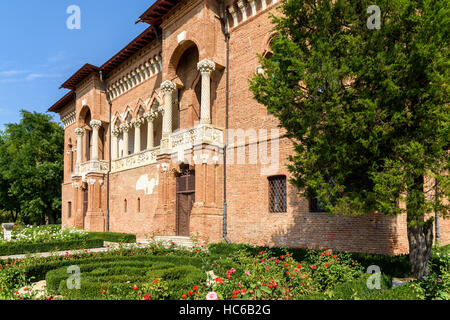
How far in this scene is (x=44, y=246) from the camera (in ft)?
49.1

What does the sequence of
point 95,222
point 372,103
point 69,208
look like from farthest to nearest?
1. point 69,208
2. point 95,222
3. point 372,103

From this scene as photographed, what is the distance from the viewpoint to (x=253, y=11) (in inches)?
537

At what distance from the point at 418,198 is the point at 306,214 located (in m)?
5.23

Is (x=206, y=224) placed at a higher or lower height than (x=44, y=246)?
higher

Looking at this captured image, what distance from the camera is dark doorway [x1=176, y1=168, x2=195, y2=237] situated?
15484 mm

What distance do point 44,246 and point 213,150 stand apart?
8.50m

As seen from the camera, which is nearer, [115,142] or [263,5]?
[263,5]

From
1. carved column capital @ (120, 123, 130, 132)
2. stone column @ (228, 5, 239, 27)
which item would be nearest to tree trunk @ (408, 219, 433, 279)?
stone column @ (228, 5, 239, 27)

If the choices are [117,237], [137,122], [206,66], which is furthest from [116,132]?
[206,66]

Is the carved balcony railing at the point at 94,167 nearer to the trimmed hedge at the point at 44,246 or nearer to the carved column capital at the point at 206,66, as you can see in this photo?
the trimmed hedge at the point at 44,246

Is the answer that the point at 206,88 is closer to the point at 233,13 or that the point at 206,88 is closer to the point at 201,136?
the point at 201,136

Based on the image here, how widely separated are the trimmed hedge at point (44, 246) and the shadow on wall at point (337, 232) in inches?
356
